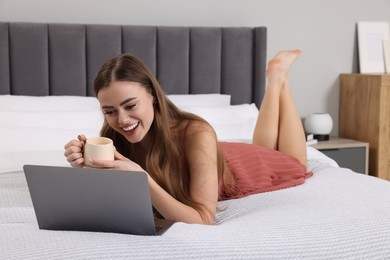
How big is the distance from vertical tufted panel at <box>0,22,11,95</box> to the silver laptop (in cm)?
205

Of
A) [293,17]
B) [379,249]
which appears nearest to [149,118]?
[379,249]

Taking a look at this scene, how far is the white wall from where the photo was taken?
3.63 m

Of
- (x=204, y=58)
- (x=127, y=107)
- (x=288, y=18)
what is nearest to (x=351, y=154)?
(x=288, y=18)

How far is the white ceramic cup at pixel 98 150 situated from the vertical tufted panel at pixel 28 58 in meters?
2.02

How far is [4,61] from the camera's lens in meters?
3.41

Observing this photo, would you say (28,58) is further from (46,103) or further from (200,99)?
(200,99)

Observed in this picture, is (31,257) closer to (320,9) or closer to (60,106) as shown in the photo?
(60,106)

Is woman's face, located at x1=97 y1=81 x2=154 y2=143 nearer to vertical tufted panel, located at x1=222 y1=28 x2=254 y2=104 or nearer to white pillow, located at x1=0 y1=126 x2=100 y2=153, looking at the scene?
white pillow, located at x1=0 y1=126 x2=100 y2=153

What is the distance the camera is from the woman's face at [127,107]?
1806 mm

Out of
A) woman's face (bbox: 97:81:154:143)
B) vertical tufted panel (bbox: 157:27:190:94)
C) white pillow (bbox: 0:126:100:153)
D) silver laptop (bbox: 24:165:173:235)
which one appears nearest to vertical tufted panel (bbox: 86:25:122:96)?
vertical tufted panel (bbox: 157:27:190:94)

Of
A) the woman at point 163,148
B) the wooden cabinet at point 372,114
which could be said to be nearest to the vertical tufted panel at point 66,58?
the woman at point 163,148

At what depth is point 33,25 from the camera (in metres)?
3.45

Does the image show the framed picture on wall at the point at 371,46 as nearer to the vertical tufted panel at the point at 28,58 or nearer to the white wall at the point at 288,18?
the white wall at the point at 288,18

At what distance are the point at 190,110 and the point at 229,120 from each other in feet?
0.74
